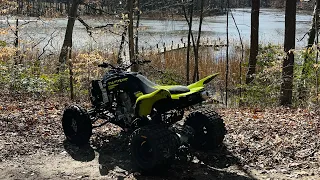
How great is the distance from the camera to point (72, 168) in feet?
16.4

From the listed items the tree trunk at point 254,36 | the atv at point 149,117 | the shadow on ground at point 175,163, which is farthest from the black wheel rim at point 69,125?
the tree trunk at point 254,36

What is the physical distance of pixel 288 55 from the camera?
10164 millimetres

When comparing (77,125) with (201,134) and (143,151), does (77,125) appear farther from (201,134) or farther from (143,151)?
(201,134)

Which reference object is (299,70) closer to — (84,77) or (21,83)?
(84,77)

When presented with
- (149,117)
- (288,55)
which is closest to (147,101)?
(149,117)

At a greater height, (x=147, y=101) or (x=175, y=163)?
(x=147, y=101)

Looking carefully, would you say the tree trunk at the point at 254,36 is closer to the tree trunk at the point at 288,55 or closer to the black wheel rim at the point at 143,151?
the tree trunk at the point at 288,55

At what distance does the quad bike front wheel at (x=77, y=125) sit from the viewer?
5633 mm

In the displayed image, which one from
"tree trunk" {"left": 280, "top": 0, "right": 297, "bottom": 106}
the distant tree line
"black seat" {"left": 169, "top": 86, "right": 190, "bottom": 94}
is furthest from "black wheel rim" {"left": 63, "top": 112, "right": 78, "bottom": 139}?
the distant tree line

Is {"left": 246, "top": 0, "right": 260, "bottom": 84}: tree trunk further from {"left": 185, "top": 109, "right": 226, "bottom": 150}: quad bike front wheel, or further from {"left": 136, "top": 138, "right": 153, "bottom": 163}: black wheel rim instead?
{"left": 136, "top": 138, "right": 153, "bottom": 163}: black wheel rim

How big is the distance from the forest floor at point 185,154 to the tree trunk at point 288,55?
12.0 feet

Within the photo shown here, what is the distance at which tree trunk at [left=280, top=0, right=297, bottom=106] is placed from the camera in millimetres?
10289

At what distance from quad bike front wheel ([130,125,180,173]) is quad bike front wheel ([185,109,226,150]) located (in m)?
0.74

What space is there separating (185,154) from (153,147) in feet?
1.75
